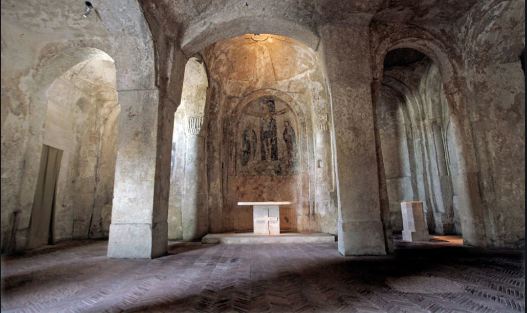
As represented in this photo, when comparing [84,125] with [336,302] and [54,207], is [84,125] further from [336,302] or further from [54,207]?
[336,302]

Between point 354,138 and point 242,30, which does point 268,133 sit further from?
point 354,138

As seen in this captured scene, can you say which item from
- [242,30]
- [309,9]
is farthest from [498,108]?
[242,30]

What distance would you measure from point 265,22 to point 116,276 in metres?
5.69

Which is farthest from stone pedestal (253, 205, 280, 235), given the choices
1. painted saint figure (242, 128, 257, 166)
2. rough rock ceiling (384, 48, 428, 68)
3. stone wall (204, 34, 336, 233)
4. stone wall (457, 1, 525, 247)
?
rough rock ceiling (384, 48, 428, 68)

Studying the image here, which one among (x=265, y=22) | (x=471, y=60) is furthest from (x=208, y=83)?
(x=471, y=60)

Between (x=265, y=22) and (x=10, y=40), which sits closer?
(x=10, y=40)

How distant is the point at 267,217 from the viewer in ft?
27.2

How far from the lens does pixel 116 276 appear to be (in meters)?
3.56

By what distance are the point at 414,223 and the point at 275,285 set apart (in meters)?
6.10

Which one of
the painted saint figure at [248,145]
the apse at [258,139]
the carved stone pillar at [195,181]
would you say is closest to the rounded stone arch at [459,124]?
the apse at [258,139]

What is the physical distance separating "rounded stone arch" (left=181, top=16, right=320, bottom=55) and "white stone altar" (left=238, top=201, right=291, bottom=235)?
15.4ft

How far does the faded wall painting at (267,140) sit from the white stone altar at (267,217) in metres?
2.28

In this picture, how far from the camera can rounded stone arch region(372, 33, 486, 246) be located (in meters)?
5.85

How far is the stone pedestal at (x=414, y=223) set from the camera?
7.33 meters
